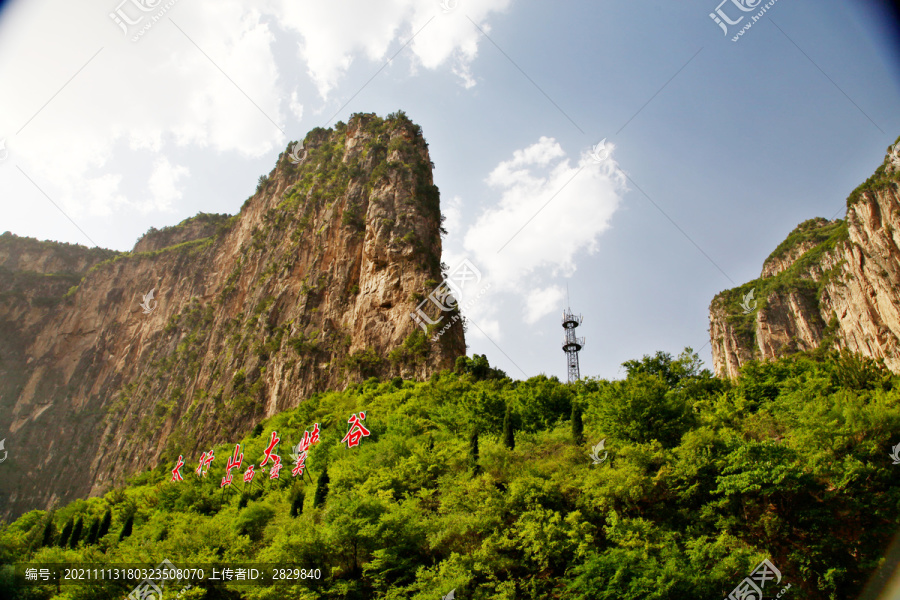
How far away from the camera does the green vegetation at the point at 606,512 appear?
611 inches

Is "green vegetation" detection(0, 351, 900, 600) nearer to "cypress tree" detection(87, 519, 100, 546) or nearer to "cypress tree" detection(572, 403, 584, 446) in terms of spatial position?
"cypress tree" detection(572, 403, 584, 446)

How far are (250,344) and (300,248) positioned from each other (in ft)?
35.7

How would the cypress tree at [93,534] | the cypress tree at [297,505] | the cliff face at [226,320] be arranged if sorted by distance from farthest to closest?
the cliff face at [226,320] → the cypress tree at [93,534] → the cypress tree at [297,505]

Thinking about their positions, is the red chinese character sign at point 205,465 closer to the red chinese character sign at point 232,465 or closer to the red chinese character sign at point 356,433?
the red chinese character sign at point 232,465

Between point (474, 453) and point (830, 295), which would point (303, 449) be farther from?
point (830, 295)

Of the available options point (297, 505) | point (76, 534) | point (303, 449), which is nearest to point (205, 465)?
point (76, 534)

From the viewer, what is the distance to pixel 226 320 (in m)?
62.5

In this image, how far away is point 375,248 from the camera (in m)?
48.2

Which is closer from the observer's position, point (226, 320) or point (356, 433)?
point (356, 433)

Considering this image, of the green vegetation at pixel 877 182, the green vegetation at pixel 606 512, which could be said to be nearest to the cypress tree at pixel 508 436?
the green vegetation at pixel 606 512

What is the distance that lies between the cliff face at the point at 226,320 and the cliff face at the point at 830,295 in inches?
1742

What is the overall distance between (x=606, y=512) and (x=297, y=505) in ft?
39.0

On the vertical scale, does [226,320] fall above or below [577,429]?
above

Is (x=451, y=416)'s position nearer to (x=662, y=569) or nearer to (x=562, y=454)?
(x=562, y=454)
